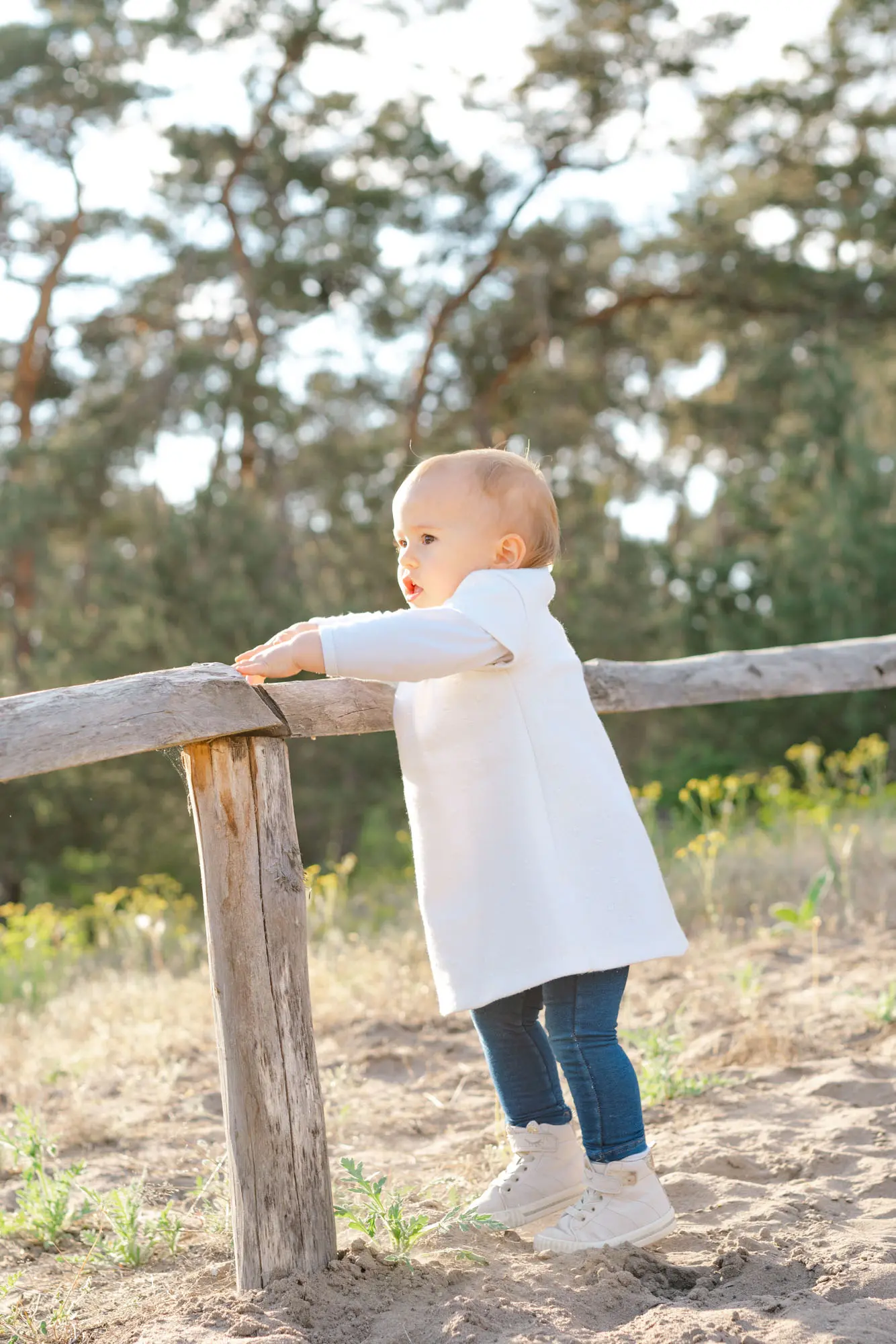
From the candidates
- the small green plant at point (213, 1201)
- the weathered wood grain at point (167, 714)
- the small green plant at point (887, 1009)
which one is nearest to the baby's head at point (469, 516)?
the weathered wood grain at point (167, 714)

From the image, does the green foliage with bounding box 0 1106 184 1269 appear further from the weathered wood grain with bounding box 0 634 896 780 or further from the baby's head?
the baby's head

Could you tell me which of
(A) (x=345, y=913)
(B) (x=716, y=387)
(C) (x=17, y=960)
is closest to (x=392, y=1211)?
(A) (x=345, y=913)

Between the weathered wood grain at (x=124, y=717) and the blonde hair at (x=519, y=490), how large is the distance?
0.59m

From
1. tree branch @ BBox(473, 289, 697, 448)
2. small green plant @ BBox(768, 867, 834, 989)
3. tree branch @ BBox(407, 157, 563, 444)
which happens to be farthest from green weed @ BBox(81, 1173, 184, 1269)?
tree branch @ BBox(473, 289, 697, 448)

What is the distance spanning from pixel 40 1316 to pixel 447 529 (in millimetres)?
1710

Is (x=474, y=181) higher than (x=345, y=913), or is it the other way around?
(x=474, y=181)

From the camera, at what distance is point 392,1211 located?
2357mm

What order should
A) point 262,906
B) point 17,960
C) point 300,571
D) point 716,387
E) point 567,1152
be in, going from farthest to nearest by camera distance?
1. point 716,387
2. point 300,571
3. point 17,960
4. point 567,1152
5. point 262,906

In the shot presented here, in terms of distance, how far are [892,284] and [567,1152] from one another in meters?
15.0

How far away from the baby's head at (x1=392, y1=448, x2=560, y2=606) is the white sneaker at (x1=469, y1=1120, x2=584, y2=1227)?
3.73 feet

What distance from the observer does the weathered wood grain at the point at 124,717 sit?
Result: 1.99m

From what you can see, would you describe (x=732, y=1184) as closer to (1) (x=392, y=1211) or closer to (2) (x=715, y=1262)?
(2) (x=715, y=1262)

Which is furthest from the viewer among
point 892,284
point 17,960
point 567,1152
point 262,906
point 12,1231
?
point 892,284

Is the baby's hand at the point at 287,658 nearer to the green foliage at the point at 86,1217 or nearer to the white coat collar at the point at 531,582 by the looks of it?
the white coat collar at the point at 531,582
